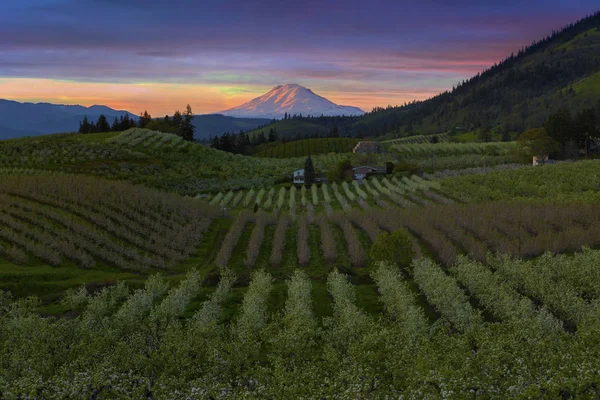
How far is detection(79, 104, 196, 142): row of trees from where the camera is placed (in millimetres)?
175500

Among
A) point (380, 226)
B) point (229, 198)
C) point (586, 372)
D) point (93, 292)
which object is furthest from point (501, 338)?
point (229, 198)

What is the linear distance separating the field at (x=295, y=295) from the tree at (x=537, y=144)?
135 feet

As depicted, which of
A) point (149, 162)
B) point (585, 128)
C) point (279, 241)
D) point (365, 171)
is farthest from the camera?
point (585, 128)

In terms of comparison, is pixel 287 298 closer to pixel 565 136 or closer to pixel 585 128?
pixel 565 136

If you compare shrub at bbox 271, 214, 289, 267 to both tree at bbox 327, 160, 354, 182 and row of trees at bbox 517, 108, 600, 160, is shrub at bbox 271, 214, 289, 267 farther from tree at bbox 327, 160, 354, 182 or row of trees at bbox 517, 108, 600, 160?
row of trees at bbox 517, 108, 600, 160

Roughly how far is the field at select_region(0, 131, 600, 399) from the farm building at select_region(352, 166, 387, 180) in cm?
3217

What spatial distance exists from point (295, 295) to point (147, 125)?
523 ft

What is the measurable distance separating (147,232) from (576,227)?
172ft

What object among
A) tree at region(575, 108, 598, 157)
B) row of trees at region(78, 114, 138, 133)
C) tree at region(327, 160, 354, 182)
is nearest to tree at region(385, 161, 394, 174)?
tree at region(327, 160, 354, 182)

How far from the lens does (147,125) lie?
18162 centimetres

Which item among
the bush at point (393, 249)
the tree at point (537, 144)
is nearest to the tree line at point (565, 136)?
the tree at point (537, 144)

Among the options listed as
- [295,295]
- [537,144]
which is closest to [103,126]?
[537,144]

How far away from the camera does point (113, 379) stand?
2050 cm

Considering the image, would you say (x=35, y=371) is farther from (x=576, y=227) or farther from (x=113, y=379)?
(x=576, y=227)
